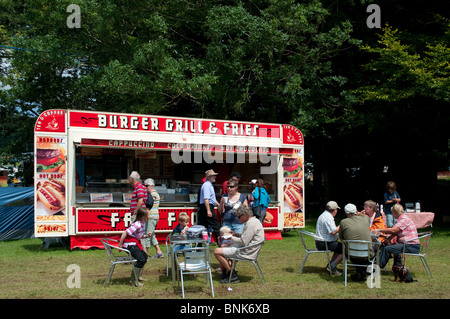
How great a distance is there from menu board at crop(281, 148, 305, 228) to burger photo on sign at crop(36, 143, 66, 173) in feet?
17.1

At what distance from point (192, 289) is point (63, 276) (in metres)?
2.16

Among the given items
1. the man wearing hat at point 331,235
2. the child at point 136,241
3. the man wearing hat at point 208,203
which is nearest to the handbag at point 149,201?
the man wearing hat at point 208,203

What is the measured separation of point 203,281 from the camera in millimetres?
6684

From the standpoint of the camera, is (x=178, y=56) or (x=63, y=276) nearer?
(x=63, y=276)

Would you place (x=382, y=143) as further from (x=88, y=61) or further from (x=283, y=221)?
(x=88, y=61)

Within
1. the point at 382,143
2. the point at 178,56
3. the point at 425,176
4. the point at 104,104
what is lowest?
the point at 425,176

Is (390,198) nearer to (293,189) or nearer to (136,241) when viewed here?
(293,189)

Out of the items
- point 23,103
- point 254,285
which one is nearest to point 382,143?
point 254,285

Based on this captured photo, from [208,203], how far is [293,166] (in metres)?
3.34

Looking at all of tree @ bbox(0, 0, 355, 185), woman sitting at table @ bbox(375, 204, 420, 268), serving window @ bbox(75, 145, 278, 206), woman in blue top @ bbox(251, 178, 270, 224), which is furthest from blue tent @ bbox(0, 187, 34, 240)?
woman sitting at table @ bbox(375, 204, 420, 268)

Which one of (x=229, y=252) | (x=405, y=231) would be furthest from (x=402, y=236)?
(x=229, y=252)

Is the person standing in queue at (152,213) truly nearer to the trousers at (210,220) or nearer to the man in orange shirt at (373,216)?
the trousers at (210,220)

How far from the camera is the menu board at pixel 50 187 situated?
8.98 metres

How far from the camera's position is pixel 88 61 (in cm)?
1702
